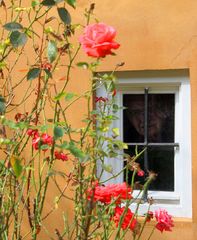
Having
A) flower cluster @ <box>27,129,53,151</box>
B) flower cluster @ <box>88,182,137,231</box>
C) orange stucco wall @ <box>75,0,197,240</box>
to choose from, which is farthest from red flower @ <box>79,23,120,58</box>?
orange stucco wall @ <box>75,0,197,240</box>

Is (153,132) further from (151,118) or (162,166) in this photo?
(162,166)

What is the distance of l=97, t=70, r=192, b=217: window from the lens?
3932mm

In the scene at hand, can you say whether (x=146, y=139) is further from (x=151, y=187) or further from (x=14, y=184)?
(x=14, y=184)

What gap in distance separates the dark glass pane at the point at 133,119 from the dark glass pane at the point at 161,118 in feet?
0.20

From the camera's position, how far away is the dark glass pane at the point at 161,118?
4.05 meters

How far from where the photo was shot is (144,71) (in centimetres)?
397

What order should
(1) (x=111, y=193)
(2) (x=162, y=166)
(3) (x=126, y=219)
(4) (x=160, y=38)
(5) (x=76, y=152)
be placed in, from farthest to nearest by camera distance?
(2) (x=162, y=166) < (4) (x=160, y=38) < (3) (x=126, y=219) < (1) (x=111, y=193) < (5) (x=76, y=152)

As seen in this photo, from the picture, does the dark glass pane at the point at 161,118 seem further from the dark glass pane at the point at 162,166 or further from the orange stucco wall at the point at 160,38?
the orange stucco wall at the point at 160,38

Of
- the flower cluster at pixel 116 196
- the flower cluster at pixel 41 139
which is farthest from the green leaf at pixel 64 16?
the flower cluster at pixel 116 196

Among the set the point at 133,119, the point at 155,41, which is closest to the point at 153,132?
the point at 133,119

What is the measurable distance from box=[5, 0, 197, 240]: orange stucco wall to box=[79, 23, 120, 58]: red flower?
1645 millimetres

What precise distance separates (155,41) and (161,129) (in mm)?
593

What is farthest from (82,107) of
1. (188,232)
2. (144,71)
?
(188,232)

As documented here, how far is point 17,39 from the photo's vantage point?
7.68 ft
